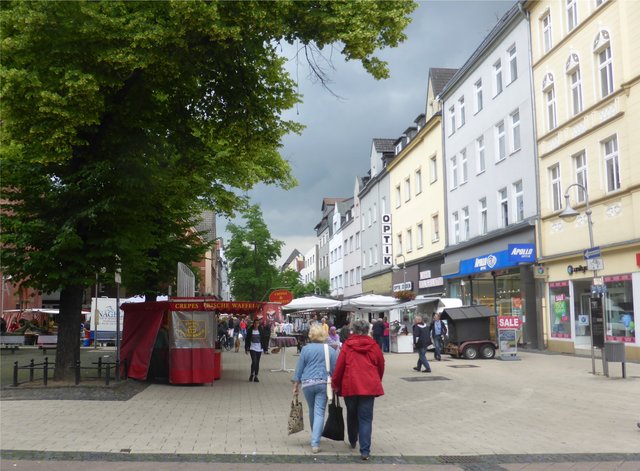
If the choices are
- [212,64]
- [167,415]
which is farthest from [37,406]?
[212,64]

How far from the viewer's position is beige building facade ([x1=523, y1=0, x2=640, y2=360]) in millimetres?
21594

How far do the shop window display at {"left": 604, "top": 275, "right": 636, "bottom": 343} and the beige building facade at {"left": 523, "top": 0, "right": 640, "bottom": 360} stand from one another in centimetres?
3

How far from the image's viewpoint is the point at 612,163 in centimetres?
2316

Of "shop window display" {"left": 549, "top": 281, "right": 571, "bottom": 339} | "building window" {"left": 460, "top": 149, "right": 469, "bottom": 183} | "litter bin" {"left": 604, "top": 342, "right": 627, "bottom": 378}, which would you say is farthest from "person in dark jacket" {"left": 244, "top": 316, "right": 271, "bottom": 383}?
"building window" {"left": 460, "top": 149, "right": 469, "bottom": 183}

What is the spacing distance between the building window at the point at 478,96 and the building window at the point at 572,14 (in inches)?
358

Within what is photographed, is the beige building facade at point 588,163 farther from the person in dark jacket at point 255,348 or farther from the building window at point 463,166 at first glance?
the person in dark jacket at point 255,348

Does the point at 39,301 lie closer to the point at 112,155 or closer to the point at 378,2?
the point at 112,155

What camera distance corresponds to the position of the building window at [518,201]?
3016 centimetres

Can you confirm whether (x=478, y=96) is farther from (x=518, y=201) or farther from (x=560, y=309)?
(x=560, y=309)

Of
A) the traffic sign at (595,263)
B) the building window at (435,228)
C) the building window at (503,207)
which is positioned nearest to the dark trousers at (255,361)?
the traffic sign at (595,263)

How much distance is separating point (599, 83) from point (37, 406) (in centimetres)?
2011

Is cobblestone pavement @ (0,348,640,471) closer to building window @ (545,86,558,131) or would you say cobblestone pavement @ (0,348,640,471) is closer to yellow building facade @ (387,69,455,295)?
building window @ (545,86,558,131)

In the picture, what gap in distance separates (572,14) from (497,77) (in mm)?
7166

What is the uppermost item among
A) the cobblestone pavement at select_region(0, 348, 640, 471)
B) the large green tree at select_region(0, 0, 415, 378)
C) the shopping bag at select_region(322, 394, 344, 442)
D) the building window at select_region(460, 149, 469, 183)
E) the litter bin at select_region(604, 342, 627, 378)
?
the building window at select_region(460, 149, 469, 183)
